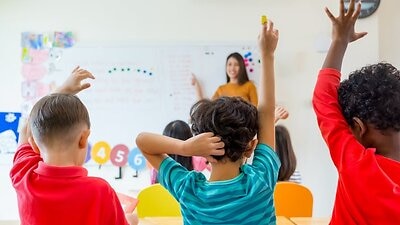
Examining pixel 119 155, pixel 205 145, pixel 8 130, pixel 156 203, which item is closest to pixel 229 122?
pixel 205 145

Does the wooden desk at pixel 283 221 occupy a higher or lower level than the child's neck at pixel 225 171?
lower

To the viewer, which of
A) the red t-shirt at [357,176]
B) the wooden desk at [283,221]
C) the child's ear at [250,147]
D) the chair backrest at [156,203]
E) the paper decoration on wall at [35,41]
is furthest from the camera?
the paper decoration on wall at [35,41]

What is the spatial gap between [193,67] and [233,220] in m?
2.30

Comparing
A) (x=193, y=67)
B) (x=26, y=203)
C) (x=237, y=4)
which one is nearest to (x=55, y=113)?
(x=26, y=203)

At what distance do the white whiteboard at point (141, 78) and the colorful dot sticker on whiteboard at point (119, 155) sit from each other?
4cm

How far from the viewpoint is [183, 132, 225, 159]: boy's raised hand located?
3.14 feet

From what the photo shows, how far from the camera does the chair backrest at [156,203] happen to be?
6.30ft

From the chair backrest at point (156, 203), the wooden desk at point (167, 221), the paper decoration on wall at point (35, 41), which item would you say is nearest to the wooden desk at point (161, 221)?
the wooden desk at point (167, 221)

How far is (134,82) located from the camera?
3.20m

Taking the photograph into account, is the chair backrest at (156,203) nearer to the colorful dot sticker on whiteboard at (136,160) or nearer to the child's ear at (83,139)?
the child's ear at (83,139)

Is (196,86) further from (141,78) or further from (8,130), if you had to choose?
(8,130)

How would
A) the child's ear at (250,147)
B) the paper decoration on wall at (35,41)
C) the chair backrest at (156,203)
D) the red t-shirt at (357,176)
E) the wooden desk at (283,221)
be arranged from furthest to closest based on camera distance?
the paper decoration on wall at (35,41) → the chair backrest at (156,203) → the wooden desk at (283,221) → the child's ear at (250,147) → the red t-shirt at (357,176)

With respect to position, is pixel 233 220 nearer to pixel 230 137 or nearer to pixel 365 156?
pixel 230 137

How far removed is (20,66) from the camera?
3.18 meters
